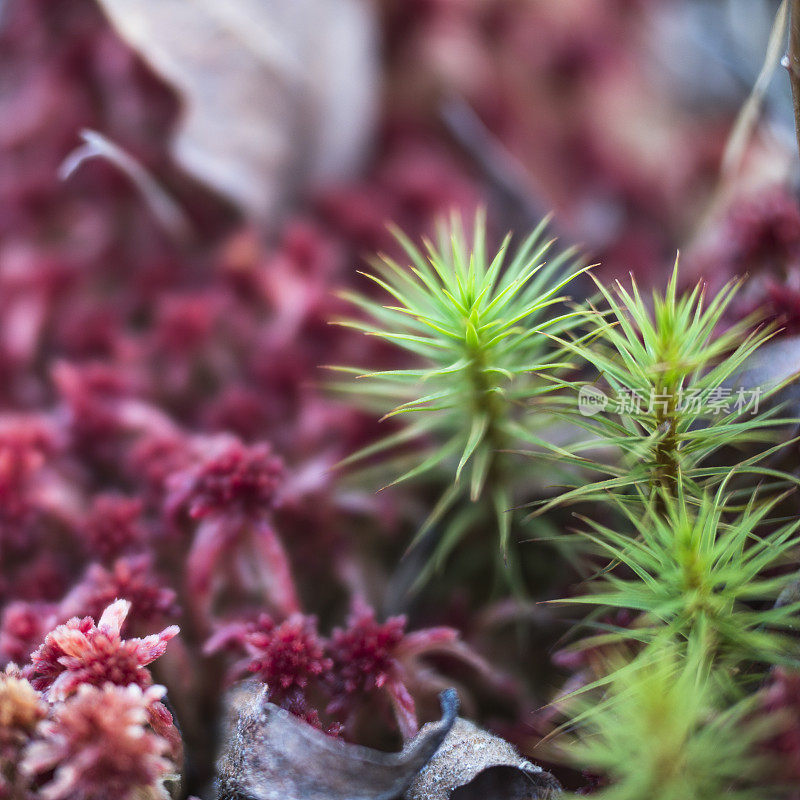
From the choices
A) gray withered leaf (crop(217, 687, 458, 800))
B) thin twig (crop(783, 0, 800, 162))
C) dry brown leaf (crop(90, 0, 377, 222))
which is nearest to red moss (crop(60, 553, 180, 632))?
gray withered leaf (crop(217, 687, 458, 800))

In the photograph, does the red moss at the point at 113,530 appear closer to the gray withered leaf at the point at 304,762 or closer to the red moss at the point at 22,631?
the red moss at the point at 22,631

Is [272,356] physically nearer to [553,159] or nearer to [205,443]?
[205,443]

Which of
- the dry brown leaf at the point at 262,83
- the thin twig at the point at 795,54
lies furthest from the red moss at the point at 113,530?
the thin twig at the point at 795,54

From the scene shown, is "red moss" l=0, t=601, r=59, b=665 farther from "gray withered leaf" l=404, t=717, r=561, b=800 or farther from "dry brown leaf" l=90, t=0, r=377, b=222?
"dry brown leaf" l=90, t=0, r=377, b=222

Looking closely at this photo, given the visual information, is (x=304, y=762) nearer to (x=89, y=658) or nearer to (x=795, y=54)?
(x=89, y=658)

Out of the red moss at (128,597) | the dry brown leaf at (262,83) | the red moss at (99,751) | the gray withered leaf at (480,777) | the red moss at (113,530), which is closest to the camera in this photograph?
the red moss at (99,751)

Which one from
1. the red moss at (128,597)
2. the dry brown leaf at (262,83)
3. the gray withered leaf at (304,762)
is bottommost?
the gray withered leaf at (304,762)

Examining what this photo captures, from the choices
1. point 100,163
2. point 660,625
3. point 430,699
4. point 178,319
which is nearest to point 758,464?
point 660,625
